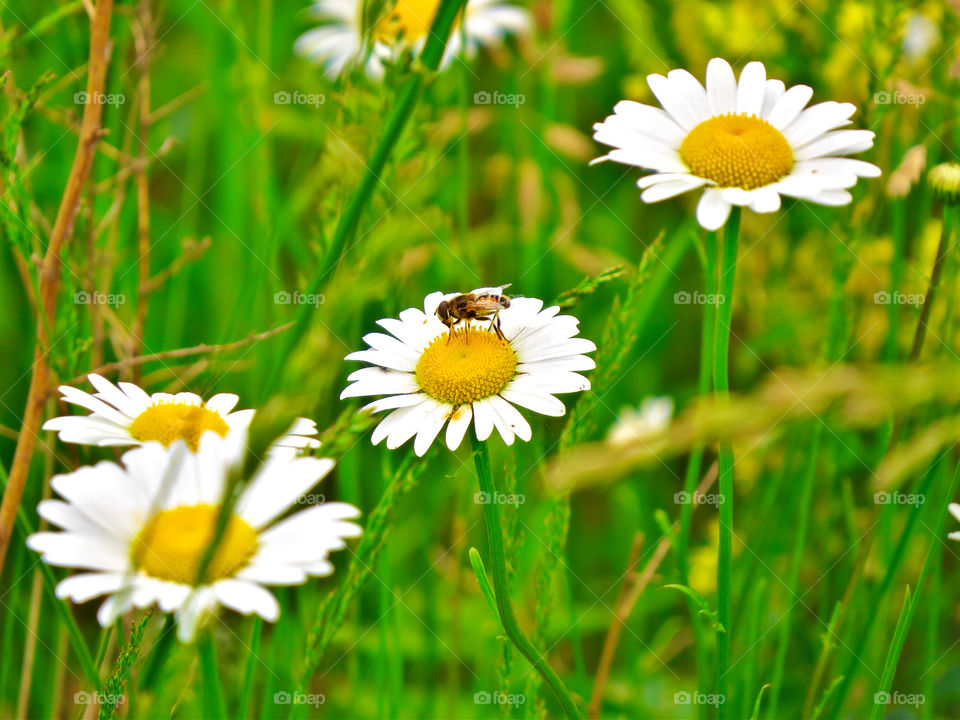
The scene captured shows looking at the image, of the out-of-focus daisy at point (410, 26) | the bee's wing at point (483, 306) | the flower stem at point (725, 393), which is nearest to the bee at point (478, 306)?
the bee's wing at point (483, 306)

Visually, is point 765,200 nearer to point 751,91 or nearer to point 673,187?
point 673,187

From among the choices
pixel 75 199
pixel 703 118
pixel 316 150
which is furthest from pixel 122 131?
pixel 703 118

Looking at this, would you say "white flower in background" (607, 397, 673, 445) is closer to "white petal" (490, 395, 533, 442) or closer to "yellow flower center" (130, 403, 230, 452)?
"white petal" (490, 395, 533, 442)

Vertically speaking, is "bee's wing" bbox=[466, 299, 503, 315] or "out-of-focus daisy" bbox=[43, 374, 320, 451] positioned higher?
"bee's wing" bbox=[466, 299, 503, 315]

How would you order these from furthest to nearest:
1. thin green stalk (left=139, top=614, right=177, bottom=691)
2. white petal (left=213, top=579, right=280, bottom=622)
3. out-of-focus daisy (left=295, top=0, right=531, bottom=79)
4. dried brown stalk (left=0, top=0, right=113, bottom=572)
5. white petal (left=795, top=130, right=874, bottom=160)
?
out-of-focus daisy (left=295, top=0, right=531, bottom=79) < dried brown stalk (left=0, top=0, right=113, bottom=572) < white petal (left=795, top=130, right=874, bottom=160) < thin green stalk (left=139, top=614, right=177, bottom=691) < white petal (left=213, top=579, right=280, bottom=622)

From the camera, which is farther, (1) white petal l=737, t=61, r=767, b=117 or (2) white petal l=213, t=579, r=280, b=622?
(1) white petal l=737, t=61, r=767, b=117

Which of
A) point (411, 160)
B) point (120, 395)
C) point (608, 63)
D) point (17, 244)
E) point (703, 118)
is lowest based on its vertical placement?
point (120, 395)

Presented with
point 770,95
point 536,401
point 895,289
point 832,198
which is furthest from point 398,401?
point 895,289

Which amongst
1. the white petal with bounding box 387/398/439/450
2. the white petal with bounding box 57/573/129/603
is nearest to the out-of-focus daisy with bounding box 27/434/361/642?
the white petal with bounding box 57/573/129/603

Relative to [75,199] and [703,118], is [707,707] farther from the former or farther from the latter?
[75,199]
